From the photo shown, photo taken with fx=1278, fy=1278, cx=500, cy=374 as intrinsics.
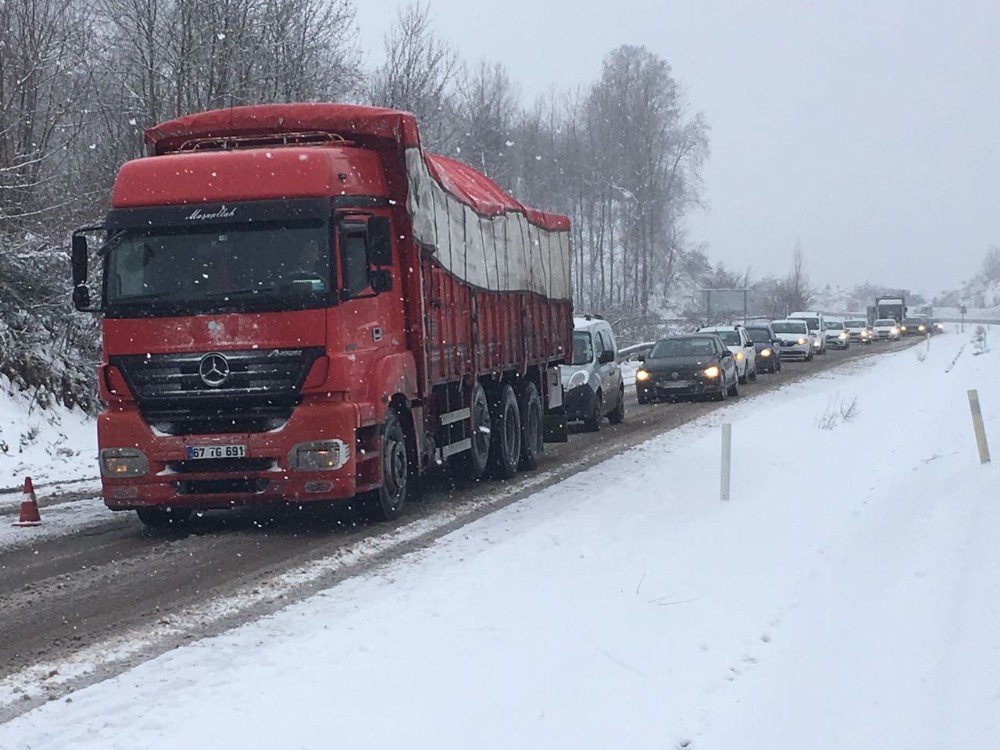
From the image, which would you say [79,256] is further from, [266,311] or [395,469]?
[395,469]

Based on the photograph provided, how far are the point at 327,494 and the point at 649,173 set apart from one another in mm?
59944

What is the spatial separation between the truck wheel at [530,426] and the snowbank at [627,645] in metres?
3.60

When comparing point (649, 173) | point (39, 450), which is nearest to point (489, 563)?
point (39, 450)

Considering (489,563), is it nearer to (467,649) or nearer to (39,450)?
(467,649)

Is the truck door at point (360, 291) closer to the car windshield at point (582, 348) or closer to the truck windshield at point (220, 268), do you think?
the truck windshield at point (220, 268)

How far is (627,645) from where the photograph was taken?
7320 millimetres

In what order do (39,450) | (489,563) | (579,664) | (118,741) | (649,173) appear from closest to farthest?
(118,741) < (579,664) < (489,563) < (39,450) < (649,173)

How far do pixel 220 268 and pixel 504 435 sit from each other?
17.8 ft

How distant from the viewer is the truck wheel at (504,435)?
15.4 meters

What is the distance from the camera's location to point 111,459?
11.0 metres

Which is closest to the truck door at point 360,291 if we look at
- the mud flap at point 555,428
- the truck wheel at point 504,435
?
the truck wheel at point 504,435

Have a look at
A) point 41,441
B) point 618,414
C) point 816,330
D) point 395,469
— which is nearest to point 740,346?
point 618,414

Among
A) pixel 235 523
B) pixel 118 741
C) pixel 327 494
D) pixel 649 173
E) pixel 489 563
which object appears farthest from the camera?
pixel 649 173

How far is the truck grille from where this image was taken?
10.6 meters
